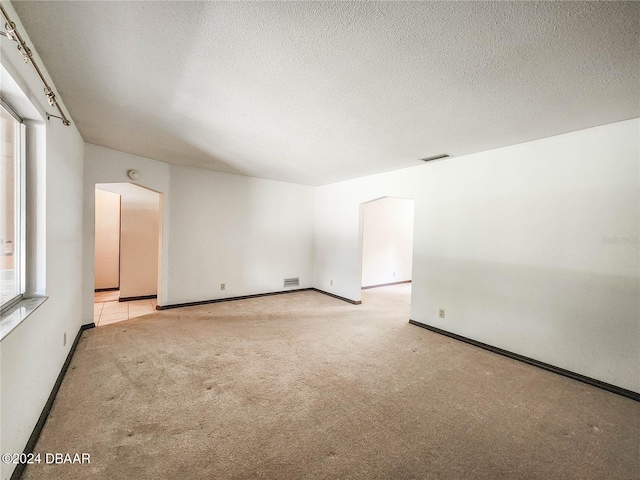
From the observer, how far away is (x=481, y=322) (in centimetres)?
345

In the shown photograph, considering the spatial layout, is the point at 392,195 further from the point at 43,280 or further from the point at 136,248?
the point at 136,248

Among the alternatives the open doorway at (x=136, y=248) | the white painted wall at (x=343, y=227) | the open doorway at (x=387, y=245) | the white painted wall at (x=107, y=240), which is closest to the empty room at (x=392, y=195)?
the white painted wall at (x=343, y=227)

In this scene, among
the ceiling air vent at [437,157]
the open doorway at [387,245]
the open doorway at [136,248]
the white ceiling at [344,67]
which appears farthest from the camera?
the open doorway at [387,245]

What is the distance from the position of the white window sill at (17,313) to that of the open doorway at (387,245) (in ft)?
18.7

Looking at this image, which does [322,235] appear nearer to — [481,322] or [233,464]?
[481,322]

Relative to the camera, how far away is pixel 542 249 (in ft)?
9.67

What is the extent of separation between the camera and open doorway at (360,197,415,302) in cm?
700

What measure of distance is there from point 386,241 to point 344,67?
19.6ft

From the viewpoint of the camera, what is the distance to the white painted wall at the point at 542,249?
2480 mm

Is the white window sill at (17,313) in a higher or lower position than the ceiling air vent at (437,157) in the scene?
lower

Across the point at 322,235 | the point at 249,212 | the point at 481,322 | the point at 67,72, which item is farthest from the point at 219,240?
the point at 481,322

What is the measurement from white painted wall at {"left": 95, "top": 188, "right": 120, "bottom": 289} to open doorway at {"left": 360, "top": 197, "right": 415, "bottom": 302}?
5654mm

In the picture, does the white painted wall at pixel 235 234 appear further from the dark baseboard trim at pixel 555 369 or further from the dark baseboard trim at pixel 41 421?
the dark baseboard trim at pixel 555 369

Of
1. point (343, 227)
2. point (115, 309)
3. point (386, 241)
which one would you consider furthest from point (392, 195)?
point (115, 309)
